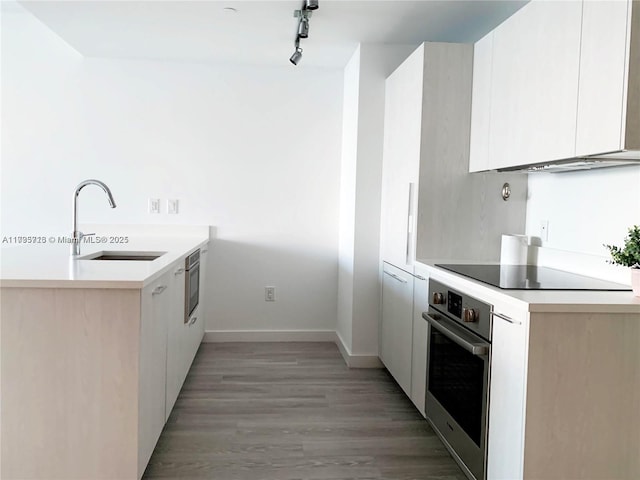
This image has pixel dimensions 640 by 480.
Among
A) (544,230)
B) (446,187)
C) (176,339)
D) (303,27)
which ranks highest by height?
(303,27)

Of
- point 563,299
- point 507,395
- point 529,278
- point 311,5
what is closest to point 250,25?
point 311,5

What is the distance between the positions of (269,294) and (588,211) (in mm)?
2705

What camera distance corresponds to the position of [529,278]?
2.36 meters

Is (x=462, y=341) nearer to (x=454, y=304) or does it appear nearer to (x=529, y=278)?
(x=454, y=304)

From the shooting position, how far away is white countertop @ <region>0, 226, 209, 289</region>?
192 centimetres

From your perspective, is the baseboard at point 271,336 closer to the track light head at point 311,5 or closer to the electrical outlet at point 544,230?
the electrical outlet at point 544,230

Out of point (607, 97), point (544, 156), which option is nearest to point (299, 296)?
point (544, 156)

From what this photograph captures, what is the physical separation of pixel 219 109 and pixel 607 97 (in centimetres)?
319

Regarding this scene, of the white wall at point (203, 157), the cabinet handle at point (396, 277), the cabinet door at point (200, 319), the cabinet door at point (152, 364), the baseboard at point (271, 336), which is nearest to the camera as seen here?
the cabinet door at point (152, 364)

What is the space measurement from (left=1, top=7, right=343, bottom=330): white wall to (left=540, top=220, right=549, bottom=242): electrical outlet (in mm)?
1982

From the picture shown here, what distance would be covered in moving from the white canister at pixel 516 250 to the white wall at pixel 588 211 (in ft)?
0.32

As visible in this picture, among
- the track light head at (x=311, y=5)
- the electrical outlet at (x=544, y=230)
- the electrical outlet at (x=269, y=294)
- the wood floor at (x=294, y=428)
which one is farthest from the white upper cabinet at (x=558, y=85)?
the electrical outlet at (x=269, y=294)

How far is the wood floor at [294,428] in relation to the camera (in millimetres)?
2422

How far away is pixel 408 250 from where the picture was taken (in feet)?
10.5
